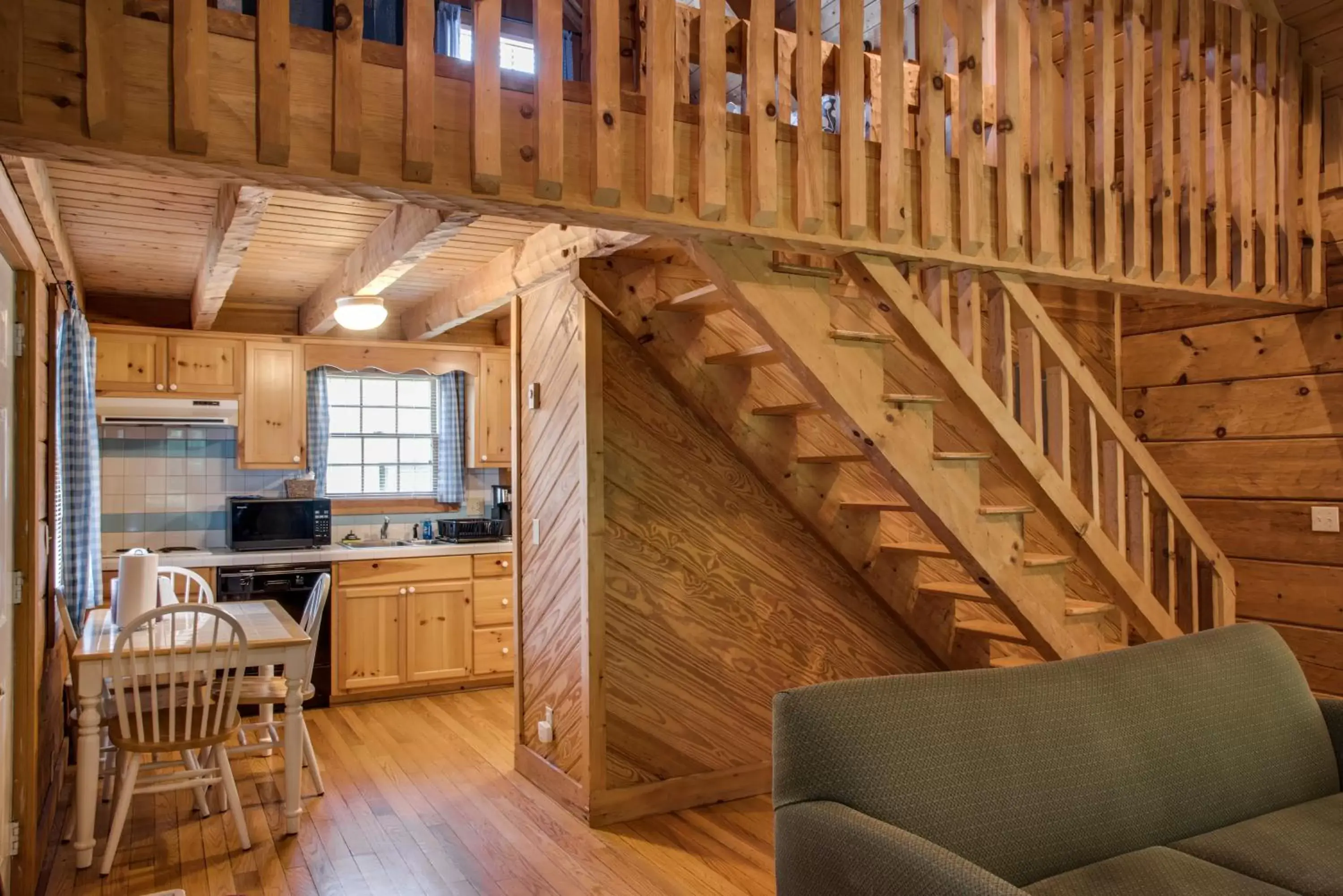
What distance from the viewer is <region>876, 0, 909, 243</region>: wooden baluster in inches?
114

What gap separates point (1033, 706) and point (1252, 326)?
2.69m

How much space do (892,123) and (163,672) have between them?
316cm

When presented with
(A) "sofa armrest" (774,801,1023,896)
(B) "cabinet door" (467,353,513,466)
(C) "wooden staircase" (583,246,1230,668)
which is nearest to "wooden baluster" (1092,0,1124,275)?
(C) "wooden staircase" (583,246,1230,668)

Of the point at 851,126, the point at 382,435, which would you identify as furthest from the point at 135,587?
the point at 851,126

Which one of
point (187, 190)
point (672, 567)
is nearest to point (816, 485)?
point (672, 567)

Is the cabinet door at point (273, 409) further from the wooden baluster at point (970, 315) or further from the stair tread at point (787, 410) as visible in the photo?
the wooden baluster at point (970, 315)

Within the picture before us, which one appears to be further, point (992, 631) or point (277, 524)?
point (277, 524)

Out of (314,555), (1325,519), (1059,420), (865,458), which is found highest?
(1059,420)

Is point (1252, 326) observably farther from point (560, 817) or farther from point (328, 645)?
point (328, 645)

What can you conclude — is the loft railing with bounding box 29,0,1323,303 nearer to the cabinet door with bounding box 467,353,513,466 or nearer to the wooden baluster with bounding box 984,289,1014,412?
the wooden baluster with bounding box 984,289,1014,412

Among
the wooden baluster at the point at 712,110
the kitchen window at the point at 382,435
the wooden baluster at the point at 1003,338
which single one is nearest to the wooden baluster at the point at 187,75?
the wooden baluster at the point at 712,110

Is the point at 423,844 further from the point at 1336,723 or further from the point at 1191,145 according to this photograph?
the point at 1191,145

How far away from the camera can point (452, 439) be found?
6715mm

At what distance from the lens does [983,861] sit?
212 centimetres
